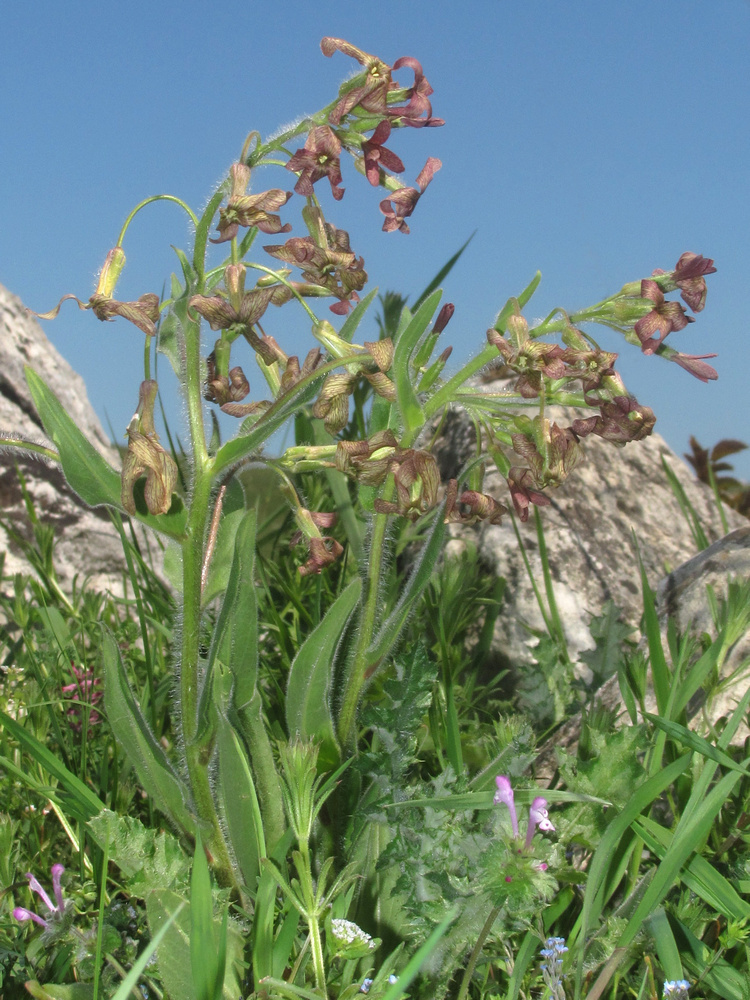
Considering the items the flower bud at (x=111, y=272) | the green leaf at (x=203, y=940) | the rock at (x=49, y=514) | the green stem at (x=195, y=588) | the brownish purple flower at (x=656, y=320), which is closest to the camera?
the green leaf at (x=203, y=940)

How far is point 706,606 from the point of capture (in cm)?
267

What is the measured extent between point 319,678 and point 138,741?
1.40 ft

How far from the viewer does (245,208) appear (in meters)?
1.76

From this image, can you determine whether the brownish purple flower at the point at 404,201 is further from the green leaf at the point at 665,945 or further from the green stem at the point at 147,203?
the green leaf at the point at 665,945

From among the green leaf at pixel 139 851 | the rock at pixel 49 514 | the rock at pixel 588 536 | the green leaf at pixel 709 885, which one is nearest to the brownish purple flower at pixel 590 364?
the green leaf at pixel 709 885

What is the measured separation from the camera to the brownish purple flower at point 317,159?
1743mm

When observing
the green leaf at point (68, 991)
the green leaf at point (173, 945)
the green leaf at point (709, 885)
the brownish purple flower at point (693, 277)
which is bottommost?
the green leaf at point (68, 991)

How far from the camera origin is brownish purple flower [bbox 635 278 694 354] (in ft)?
5.58

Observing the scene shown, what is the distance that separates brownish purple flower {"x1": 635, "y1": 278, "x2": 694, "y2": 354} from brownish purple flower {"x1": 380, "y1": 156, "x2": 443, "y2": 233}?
0.53 metres

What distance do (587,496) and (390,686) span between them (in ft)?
8.61

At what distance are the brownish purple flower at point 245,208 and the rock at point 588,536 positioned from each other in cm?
190

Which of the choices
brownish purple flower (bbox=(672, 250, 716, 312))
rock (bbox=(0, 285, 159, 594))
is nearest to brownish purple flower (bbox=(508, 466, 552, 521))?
brownish purple flower (bbox=(672, 250, 716, 312))

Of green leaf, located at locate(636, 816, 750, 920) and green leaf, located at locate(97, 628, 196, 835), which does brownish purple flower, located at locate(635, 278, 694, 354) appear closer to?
green leaf, located at locate(636, 816, 750, 920)

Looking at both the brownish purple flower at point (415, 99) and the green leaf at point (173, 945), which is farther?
the brownish purple flower at point (415, 99)
